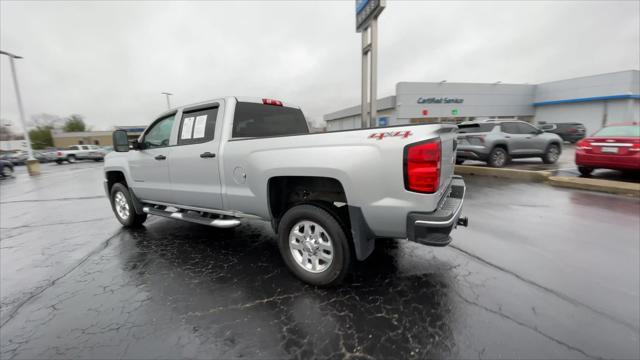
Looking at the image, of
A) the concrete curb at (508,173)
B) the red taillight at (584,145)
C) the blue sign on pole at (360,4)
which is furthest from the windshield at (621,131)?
the blue sign on pole at (360,4)

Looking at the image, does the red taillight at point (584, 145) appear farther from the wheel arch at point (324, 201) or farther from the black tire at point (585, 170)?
the wheel arch at point (324, 201)

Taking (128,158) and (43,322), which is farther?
(128,158)

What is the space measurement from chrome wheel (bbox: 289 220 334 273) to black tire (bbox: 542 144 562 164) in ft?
36.2

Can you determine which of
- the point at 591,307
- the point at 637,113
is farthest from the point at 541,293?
the point at 637,113

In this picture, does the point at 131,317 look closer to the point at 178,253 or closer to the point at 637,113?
the point at 178,253

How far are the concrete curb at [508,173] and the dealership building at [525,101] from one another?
1896 centimetres

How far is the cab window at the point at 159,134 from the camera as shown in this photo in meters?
4.00

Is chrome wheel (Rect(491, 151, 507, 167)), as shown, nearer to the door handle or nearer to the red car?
the red car

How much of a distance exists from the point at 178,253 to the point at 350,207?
8.60 ft

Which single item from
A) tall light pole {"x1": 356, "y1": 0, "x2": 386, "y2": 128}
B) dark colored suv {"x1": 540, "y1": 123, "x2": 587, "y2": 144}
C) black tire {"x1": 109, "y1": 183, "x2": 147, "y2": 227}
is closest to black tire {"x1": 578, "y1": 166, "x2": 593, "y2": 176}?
tall light pole {"x1": 356, "y1": 0, "x2": 386, "y2": 128}

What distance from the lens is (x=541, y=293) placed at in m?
2.50

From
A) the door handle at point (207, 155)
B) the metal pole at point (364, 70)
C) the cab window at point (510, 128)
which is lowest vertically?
the door handle at point (207, 155)

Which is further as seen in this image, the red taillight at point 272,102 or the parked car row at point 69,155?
the parked car row at point 69,155

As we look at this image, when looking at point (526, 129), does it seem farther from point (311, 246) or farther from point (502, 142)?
point (311, 246)
